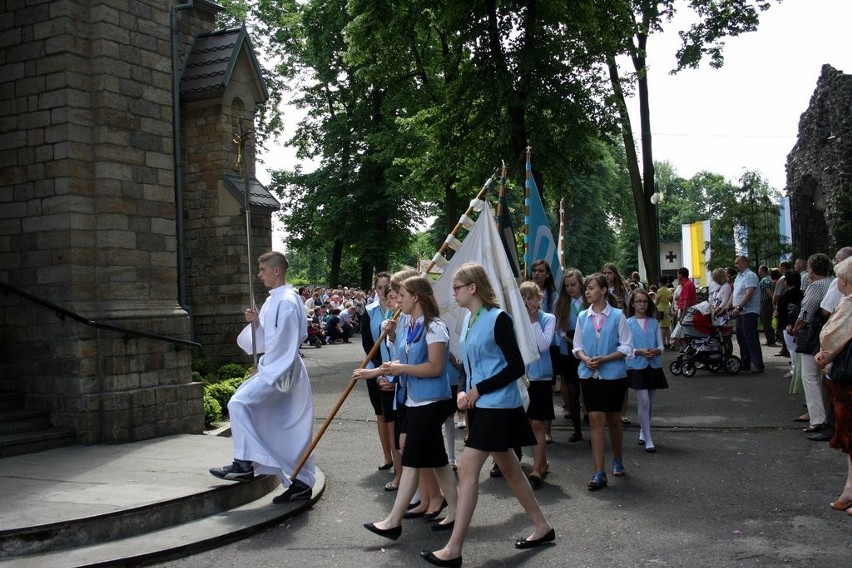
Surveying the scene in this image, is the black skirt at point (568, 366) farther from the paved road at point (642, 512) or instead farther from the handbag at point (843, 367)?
the handbag at point (843, 367)

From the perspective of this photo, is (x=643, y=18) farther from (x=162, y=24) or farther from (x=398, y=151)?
(x=162, y=24)

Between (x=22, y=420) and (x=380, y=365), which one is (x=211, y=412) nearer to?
(x=22, y=420)

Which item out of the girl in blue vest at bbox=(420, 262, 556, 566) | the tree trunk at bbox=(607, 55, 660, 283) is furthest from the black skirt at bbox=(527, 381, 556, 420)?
the tree trunk at bbox=(607, 55, 660, 283)

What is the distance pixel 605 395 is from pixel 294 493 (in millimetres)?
2934

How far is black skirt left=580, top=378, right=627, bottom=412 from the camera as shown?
770cm

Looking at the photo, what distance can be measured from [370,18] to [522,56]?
4.36 metres

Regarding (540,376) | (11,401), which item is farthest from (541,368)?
(11,401)

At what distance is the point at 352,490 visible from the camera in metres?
7.95

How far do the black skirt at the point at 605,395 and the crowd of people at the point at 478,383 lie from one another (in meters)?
0.01

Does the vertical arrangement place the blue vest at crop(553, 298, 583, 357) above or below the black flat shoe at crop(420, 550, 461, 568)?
above

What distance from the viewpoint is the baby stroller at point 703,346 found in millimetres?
16359

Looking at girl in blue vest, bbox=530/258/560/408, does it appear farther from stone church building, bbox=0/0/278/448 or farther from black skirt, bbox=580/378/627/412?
stone church building, bbox=0/0/278/448

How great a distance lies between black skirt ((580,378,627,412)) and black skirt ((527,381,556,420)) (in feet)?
1.98

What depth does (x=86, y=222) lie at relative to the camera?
9.73 metres
